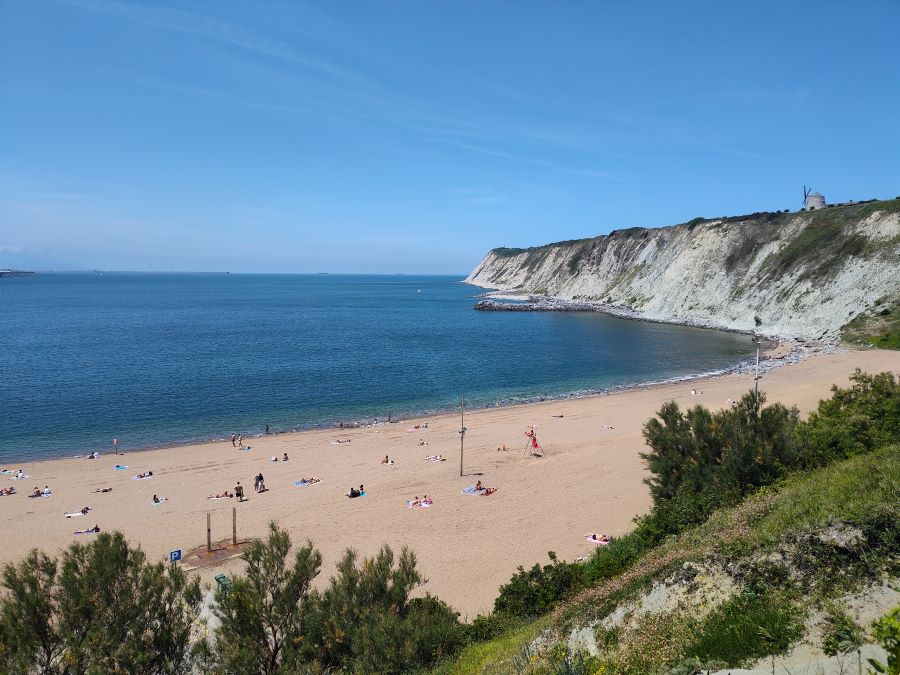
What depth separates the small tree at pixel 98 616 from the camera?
733 cm

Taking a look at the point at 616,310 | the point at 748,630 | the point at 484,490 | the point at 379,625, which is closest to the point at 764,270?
the point at 616,310

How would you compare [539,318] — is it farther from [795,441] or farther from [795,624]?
[795,624]

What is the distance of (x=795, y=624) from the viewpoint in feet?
18.1

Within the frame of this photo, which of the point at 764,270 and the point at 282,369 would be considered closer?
the point at 282,369

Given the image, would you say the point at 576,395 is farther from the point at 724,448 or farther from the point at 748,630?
the point at 748,630

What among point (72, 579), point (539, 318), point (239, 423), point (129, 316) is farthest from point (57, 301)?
point (72, 579)

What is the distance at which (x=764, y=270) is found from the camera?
2714 inches

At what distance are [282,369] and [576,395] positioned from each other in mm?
26943

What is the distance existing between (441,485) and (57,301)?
14414 cm

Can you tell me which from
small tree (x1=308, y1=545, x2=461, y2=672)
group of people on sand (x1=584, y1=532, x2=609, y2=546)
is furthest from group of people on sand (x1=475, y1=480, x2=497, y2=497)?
small tree (x1=308, y1=545, x2=461, y2=672)

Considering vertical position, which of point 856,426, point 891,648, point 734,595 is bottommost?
point 734,595

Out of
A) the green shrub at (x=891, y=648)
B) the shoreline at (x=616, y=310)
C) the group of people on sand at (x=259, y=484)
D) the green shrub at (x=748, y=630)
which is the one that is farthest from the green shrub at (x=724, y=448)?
the shoreline at (x=616, y=310)

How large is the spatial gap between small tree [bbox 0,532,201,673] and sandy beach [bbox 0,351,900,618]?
24.3 feet

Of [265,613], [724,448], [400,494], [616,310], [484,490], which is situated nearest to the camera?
[265,613]
